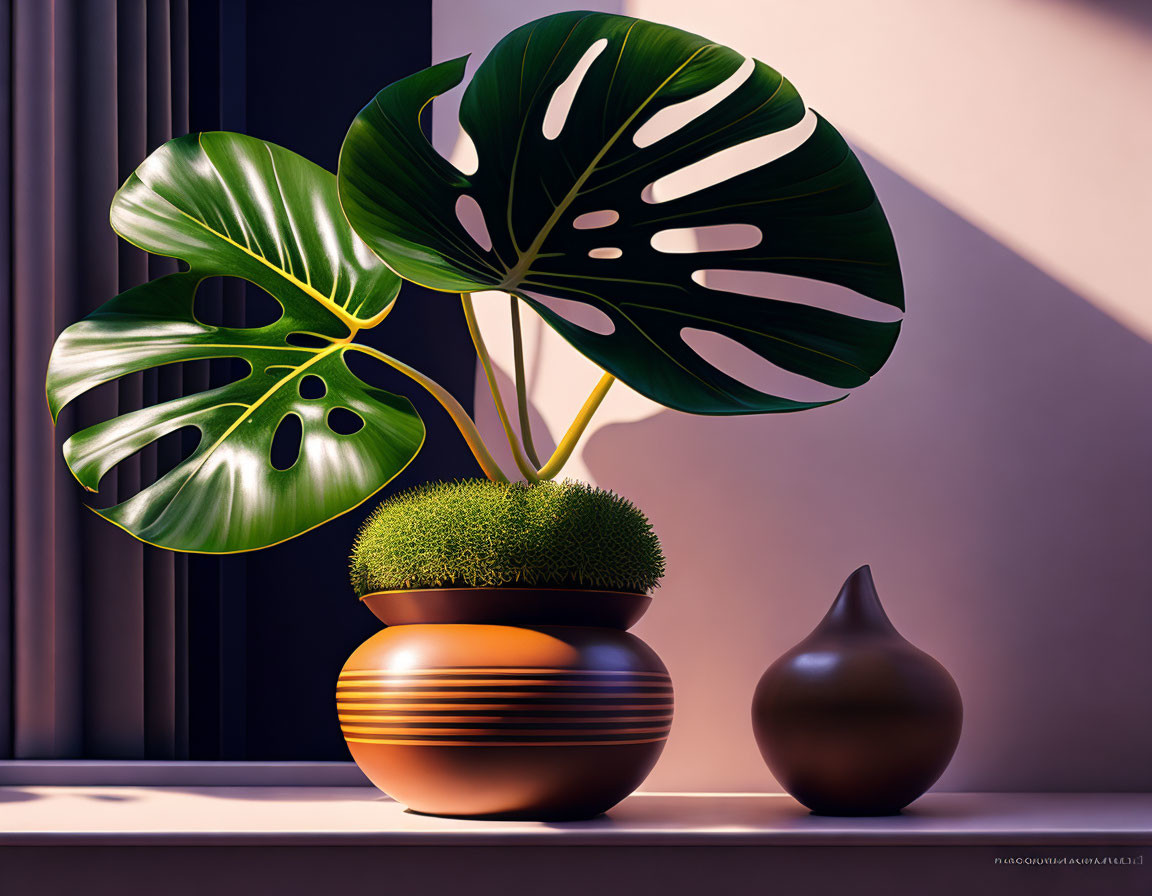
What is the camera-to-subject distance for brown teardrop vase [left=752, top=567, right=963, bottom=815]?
41.3 inches

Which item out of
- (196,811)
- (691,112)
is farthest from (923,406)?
(196,811)

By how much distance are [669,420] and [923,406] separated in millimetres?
369

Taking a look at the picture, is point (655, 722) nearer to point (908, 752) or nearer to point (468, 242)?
point (908, 752)

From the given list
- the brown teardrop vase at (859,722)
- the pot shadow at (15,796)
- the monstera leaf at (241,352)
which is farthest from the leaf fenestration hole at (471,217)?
the pot shadow at (15,796)

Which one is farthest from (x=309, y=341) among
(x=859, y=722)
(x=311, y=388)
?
(x=859, y=722)

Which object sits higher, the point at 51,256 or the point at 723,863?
the point at 51,256

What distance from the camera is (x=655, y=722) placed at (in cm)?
103

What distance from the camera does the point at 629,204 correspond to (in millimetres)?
1142

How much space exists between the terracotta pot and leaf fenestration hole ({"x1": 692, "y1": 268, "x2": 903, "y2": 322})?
610 mm

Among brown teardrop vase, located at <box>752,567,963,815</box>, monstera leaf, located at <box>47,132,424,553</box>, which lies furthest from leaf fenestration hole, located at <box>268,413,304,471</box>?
brown teardrop vase, located at <box>752,567,963,815</box>

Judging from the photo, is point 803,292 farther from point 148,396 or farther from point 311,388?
point 148,396

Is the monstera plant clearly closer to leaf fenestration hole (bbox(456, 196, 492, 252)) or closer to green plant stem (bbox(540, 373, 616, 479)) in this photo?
green plant stem (bbox(540, 373, 616, 479))

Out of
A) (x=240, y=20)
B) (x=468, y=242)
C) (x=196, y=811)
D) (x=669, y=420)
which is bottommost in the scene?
(x=196, y=811)

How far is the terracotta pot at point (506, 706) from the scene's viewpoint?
37.7 inches
